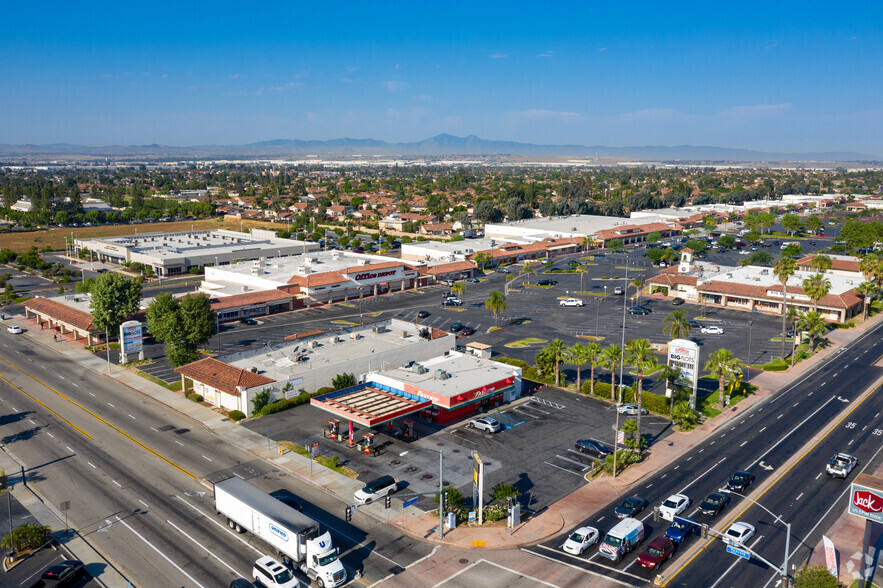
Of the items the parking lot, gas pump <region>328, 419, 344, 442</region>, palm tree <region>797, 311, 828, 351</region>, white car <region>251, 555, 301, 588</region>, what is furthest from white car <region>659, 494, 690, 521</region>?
palm tree <region>797, 311, 828, 351</region>

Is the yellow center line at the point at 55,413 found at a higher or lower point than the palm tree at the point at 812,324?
lower

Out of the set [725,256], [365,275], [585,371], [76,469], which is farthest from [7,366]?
[725,256]

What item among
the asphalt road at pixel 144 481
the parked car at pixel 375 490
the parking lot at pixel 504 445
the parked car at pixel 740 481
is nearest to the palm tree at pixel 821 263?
the parking lot at pixel 504 445

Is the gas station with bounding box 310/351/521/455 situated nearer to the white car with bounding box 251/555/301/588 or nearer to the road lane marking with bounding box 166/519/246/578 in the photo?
the road lane marking with bounding box 166/519/246/578

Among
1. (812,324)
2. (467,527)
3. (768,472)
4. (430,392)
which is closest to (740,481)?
(768,472)

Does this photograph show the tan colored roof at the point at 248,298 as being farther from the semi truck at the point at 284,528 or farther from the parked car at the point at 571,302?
the semi truck at the point at 284,528

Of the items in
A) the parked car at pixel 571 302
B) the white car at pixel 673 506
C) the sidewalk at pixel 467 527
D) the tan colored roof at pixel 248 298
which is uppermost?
the tan colored roof at pixel 248 298
